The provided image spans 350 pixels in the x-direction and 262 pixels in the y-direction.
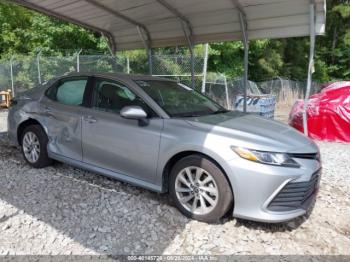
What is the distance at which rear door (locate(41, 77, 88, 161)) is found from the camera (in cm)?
509

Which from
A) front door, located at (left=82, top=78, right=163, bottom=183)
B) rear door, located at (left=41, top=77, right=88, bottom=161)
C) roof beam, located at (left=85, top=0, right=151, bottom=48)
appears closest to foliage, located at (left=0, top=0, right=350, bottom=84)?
roof beam, located at (left=85, top=0, right=151, bottom=48)

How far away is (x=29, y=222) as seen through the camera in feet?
13.0

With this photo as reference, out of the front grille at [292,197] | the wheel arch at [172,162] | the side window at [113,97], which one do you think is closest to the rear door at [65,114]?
the side window at [113,97]

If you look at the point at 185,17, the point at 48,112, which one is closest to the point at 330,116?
the point at 185,17

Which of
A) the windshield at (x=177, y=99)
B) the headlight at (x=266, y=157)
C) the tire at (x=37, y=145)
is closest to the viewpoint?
the headlight at (x=266, y=157)

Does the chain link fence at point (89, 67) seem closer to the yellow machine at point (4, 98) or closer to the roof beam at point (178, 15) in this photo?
the yellow machine at point (4, 98)

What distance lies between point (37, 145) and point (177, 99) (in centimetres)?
230

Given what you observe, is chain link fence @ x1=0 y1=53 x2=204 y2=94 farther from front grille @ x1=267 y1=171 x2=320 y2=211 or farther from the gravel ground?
front grille @ x1=267 y1=171 x2=320 y2=211

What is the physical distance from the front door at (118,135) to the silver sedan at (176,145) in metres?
0.01

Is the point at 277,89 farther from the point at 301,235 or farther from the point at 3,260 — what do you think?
the point at 3,260

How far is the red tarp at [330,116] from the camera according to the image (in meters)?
9.02

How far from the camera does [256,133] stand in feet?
13.2

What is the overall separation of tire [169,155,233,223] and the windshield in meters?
0.73

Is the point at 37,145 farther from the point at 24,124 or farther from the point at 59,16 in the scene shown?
the point at 59,16
